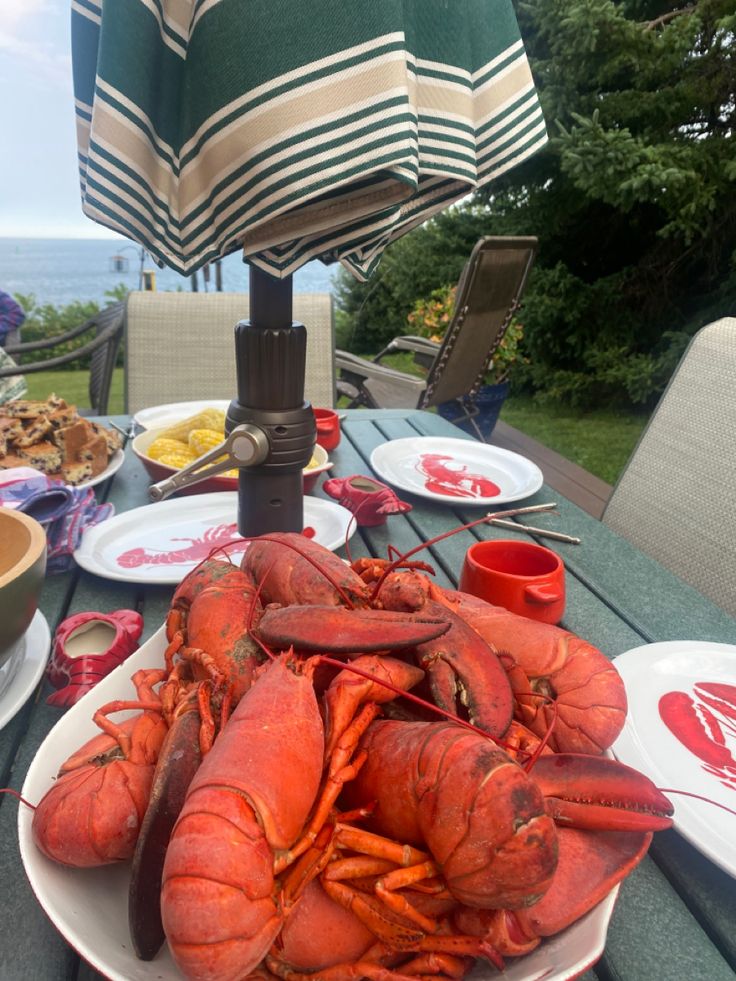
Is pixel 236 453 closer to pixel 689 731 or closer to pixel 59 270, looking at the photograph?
pixel 689 731

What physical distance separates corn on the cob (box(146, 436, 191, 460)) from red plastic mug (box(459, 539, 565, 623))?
963mm

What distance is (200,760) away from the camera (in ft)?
2.05

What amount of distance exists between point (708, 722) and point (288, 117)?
0.94 meters

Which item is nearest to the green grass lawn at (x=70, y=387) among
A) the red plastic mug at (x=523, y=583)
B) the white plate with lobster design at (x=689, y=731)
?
the red plastic mug at (x=523, y=583)

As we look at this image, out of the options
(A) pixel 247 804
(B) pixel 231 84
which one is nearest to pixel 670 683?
(A) pixel 247 804

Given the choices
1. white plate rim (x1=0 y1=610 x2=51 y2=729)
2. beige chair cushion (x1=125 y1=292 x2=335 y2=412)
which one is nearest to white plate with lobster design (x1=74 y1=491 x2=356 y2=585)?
white plate rim (x1=0 y1=610 x2=51 y2=729)

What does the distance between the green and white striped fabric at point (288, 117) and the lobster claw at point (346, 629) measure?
0.46m

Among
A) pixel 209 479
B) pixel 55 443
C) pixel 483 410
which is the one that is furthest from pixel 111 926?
pixel 483 410

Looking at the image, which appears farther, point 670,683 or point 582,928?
point 670,683

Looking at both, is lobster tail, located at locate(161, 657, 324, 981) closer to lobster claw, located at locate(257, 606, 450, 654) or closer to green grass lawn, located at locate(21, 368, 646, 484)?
lobster claw, located at locate(257, 606, 450, 654)

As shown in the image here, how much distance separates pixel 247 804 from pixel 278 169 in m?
0.66

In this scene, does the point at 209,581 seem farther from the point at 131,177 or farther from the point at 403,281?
the point at 403,281

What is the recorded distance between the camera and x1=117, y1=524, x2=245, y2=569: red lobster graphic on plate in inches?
51.7

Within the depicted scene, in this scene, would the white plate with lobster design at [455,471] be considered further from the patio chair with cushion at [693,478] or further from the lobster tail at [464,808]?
the lobster tail at [464,808]
